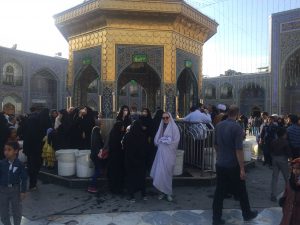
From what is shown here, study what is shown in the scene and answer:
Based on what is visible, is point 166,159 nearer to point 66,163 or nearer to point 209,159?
point 209,159

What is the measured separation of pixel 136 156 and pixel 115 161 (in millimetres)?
487

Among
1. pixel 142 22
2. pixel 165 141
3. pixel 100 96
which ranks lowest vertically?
pixel 165 141

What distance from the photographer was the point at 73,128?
21.4 feet

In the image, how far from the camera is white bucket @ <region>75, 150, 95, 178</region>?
5.64 meters

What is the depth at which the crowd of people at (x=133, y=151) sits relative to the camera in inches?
135

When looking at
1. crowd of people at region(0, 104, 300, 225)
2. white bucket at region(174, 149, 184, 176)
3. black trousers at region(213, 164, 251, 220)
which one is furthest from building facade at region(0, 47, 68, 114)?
black trousers at region(213, 164, 251, 220)

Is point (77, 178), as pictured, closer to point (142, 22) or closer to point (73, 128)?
point (73, 128)

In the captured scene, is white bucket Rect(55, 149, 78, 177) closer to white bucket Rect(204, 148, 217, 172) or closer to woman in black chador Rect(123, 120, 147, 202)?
woman in black chador Rect(123, 120, 147, 202)

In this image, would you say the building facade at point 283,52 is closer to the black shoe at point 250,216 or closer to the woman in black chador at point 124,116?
the woman in black chador at point 124,116

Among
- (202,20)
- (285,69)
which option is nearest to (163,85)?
(202,20)

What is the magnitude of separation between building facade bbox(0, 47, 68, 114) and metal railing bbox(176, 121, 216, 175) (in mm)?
22109

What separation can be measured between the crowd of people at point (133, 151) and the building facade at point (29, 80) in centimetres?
2144

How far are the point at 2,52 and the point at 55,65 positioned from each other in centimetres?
486

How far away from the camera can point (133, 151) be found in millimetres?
4992
